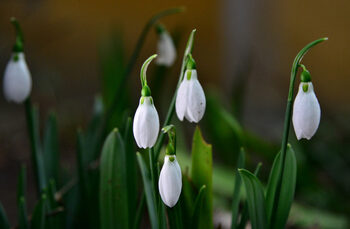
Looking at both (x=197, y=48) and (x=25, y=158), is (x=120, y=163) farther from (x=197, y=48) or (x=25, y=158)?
(x=197, y=48)

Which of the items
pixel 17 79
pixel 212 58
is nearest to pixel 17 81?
pixel 17 79

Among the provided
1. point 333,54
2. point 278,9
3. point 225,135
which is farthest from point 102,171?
point 278,9

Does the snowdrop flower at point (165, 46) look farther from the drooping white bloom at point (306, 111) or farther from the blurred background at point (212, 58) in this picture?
the blurred background at point (212, 58)

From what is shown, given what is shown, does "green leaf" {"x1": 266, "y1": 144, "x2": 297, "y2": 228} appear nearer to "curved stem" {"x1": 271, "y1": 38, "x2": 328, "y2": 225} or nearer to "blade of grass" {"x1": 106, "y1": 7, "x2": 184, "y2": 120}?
"curved stem" {"x1": 271, "y1": 38, "x2": 328, "y2": 225}

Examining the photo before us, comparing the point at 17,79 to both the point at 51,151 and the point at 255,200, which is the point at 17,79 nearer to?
the point at 51,151

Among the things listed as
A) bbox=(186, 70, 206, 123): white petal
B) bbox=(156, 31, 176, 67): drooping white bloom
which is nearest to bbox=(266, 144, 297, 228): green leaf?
bbox=(186, 70, 206, 123): white petal

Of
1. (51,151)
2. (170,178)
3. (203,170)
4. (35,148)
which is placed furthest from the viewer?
(51,151)
